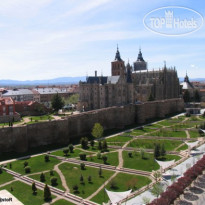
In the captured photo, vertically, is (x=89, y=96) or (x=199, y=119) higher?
(x=89, y=96)

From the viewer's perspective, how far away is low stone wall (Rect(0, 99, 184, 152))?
3291 cm

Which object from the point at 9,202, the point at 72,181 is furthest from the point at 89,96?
the point at 9,202

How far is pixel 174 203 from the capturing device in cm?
1933

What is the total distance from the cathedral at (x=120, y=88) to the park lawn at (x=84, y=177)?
3806cm

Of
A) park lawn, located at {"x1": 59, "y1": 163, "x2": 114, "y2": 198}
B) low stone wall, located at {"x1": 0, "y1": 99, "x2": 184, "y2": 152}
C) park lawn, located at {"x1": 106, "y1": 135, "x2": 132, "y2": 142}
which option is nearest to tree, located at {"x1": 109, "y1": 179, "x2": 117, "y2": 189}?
park lawn, located at {"x1": 59, "y1": 163, "x2": 114, "y2": 198}

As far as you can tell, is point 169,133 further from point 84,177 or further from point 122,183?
point 84,177

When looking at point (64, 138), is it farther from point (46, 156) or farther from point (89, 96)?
point (89, 96)

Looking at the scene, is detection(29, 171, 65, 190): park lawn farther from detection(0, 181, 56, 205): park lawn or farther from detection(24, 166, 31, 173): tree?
detection(0, 181, 56, 205): park lawn

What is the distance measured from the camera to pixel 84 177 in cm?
2516

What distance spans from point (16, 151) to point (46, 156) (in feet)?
16.4

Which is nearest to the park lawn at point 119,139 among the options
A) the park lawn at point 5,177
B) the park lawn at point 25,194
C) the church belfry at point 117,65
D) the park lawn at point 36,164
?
the park lawn at point 36,164

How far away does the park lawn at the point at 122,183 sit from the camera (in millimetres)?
20984

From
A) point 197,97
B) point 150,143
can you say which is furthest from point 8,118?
point 197,97

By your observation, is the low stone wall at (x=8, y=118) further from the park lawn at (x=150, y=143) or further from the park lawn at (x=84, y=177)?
the park lawn at (x=84, y=177)
